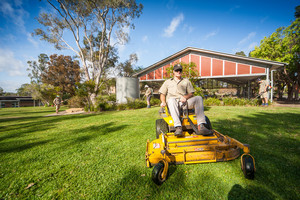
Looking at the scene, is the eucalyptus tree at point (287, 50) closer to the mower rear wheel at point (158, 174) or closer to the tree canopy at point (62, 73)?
the mower rear wheel at point (158, 174)

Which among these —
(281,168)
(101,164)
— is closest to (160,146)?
(101,164)

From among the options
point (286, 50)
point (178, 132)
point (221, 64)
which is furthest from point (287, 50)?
point (178, 132)

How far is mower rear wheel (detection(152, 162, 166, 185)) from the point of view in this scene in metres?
1.89

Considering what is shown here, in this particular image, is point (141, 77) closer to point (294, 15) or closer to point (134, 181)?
point (134, 181)

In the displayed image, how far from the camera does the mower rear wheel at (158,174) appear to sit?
189cm

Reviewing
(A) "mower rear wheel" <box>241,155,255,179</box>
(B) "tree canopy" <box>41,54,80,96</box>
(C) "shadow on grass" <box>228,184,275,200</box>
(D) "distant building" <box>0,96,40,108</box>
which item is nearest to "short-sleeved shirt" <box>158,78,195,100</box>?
(A) "mower rear wheel" <box>241,155,255,179</box>

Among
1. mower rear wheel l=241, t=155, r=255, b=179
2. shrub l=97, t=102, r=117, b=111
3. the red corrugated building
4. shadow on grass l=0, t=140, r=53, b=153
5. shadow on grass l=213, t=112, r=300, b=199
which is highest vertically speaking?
the red corrugated building

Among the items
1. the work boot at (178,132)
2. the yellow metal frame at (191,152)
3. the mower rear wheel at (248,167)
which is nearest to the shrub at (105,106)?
the work boot at (178,132)

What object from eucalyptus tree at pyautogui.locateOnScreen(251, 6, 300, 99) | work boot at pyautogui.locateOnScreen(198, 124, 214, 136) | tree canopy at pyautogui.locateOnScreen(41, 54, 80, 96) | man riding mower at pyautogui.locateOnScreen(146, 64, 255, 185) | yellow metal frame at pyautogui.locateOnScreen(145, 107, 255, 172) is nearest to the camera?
man riding mower at pyautogui.locateOnScreen(146, 64, 255, 185)

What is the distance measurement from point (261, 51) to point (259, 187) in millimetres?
26794

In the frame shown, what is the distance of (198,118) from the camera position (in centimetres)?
267

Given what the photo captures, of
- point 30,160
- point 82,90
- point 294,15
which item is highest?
point 294,15

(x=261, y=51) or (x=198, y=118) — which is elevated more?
(x=261, y=51)

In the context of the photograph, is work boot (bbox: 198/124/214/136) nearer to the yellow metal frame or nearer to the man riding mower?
the man riding mower
